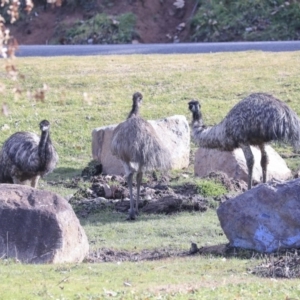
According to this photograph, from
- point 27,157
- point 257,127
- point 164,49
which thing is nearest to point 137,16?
point 164,49

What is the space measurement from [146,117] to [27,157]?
19.7ft

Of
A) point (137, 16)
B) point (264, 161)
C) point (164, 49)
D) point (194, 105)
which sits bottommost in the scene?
point (264, 161)

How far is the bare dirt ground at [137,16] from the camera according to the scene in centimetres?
3881

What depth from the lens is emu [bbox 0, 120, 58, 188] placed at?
14.5 meters

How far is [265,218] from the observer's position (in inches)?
410

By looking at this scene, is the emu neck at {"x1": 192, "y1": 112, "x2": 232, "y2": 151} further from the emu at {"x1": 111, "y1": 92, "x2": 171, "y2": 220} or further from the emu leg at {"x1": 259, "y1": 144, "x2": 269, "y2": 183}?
the emu at {"x1": 111, "y1": 92, "x2": 171, "y2": 220}

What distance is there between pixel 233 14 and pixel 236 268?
2869cm

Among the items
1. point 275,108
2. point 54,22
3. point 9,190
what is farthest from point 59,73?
point 54,22

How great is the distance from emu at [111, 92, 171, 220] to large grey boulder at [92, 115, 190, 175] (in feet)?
9.74

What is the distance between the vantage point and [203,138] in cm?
1512

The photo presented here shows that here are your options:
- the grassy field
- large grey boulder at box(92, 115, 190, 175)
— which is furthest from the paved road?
large grey boulder at box(92, 115, 190, 175)

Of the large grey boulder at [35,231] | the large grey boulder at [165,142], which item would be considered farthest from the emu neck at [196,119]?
the large grey boulder at [35,231]

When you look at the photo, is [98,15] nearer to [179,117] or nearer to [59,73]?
[59,73]

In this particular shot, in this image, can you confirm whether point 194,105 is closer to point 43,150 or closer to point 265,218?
point 43,150
